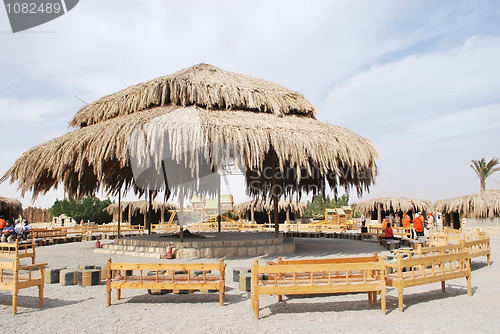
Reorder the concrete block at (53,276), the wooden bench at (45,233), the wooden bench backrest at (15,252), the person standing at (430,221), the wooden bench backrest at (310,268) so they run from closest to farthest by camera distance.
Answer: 1. the wooden bench backrest at (310,268)
2. the wooden bench backrest at (15,252)
3. the concrete block at (53,276)
4. the wooden bench at (45,233)
5. the person standing at (430,221)

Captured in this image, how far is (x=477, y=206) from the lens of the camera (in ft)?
74.3

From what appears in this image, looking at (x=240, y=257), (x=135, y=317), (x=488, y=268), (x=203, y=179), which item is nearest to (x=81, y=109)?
(x=203, y=179)

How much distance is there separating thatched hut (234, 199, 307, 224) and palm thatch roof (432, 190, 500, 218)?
11.9 meters

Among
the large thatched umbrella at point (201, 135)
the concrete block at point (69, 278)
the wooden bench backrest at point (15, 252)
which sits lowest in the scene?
the concrete block at point (69, 278)

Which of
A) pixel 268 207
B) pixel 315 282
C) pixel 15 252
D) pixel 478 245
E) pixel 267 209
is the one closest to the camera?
pixel 315 282

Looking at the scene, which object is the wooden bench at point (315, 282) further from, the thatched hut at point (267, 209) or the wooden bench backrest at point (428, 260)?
the thatched hut at point (267, 209)

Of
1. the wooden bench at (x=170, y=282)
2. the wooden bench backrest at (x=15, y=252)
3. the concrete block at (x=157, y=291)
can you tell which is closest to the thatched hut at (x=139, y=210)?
the wooden bench backrest at (x=15, y=252)

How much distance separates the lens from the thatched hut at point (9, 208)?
29.3 metres

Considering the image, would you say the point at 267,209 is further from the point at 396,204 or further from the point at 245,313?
the point at 245,313

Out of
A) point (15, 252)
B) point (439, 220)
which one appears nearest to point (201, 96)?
point (15, 252)

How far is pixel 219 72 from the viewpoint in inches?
521

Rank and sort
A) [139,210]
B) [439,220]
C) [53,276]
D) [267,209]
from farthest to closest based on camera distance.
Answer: [267,209], [139,210], [439,220], [53,276]

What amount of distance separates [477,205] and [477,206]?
0.19 feet

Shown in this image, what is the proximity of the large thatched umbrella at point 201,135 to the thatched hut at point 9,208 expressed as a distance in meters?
19.7
